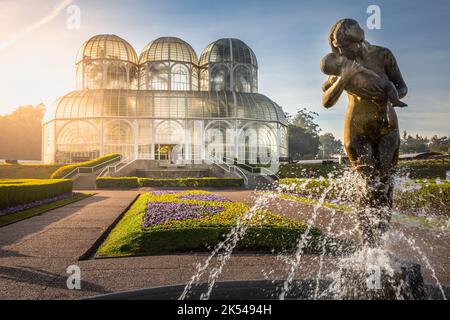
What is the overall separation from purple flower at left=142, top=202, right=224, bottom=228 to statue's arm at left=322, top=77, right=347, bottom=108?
558 cm

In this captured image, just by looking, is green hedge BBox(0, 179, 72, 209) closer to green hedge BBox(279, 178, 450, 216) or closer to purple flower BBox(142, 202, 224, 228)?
purple flower BBox(142, 202, 224, 228)

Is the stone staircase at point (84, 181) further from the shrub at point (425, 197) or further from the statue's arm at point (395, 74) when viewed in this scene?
the statue's arm at point (395, 74)

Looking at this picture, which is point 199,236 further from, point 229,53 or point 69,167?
point 229,53

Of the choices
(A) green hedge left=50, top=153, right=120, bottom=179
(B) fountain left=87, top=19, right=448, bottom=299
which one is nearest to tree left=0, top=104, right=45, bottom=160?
(A) green hedge left=50, top=153, right=120, bottom=179

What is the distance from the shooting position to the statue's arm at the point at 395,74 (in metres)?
3.56

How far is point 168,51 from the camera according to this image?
47250 mm

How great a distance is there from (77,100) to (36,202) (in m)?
28.2

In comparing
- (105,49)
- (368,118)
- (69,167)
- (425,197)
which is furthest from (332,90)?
(105,49)

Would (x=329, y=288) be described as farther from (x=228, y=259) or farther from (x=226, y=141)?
(x=226, y=141)

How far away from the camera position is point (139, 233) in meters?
7.73

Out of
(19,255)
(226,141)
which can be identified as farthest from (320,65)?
(226,141)

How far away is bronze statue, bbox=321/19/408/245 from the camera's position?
3.41 m

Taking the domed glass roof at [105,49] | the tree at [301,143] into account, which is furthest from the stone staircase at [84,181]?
the tree at [301,143]

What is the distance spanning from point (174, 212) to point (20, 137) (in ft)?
220
